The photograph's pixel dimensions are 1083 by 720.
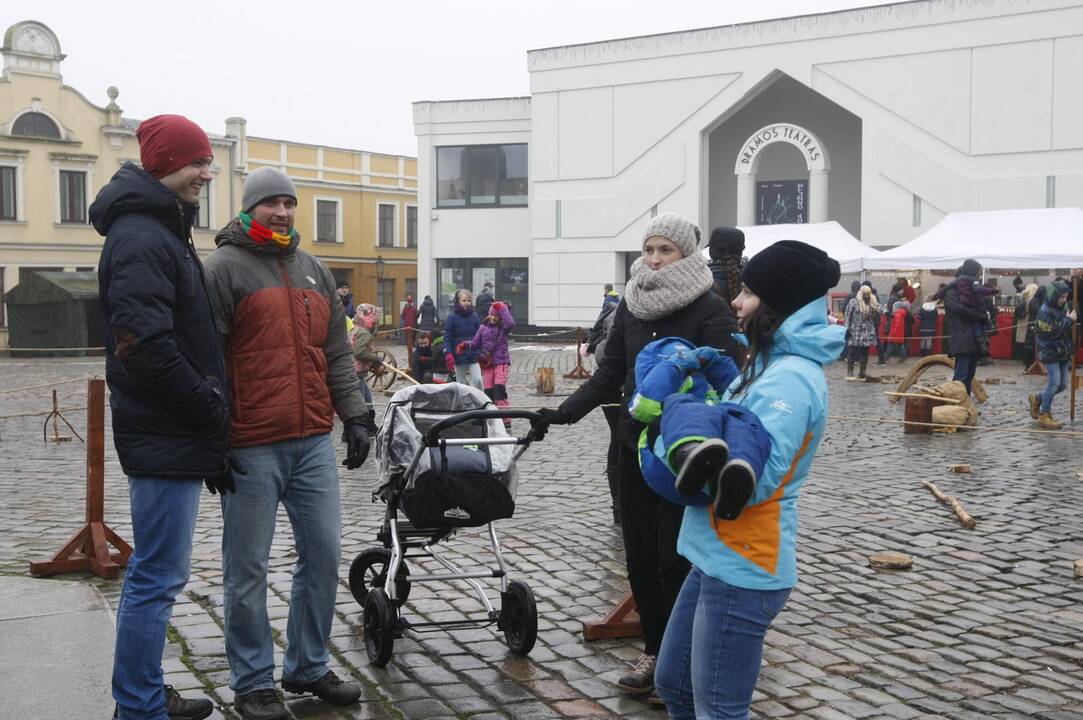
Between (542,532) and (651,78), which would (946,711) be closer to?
(542,532)

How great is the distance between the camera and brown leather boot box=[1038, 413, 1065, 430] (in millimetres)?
13812

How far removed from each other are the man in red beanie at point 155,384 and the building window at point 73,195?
1577 inches

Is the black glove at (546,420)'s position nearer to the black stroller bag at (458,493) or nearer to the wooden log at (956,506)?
the black stroller bag at (458,493)

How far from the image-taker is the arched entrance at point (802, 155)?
34.8 m

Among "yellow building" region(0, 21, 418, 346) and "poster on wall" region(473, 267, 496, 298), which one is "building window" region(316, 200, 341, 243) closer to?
"yellow building" region(0, 21, 418, 346)

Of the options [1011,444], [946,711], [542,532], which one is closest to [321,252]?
[1011,444]

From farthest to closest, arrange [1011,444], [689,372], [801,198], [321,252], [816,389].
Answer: [321,252], [801,198], [1011,444], [689,372], [816,389]

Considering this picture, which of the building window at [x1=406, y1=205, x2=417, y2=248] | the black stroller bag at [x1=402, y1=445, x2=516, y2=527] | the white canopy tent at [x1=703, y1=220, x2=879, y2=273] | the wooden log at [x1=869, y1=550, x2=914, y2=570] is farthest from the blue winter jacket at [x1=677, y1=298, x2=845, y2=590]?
the building window at [x1=406, y1=205, x2=417, y2=248]

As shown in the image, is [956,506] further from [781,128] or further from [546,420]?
[781,128]

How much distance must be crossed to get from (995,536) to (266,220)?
5577mm

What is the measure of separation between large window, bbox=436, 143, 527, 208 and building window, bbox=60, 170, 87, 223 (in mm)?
12707

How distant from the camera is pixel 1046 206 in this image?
3048cm

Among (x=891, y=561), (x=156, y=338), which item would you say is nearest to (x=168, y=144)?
(x=156, y=338)

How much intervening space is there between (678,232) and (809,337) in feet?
5.11
